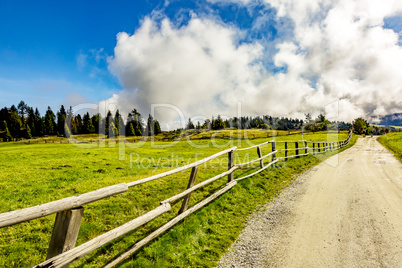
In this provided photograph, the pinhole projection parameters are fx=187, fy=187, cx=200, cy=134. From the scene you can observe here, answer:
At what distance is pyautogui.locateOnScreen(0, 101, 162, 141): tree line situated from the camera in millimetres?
100500

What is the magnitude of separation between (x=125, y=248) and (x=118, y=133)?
351ft

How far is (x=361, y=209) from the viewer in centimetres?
690

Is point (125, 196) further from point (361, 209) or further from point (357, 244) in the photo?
point (361, 209)

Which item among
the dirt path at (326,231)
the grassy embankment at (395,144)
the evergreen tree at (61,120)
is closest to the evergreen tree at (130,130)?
the evergreen tree at (61,120)

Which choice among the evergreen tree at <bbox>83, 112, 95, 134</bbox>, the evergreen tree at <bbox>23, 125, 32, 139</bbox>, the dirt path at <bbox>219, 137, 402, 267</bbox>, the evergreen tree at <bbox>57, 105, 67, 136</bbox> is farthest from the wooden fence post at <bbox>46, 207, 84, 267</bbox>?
the evergreen tree at <bbox>57, 105, 67, 136</bbox>

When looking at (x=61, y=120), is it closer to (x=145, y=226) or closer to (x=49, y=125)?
(x=49, y=125)

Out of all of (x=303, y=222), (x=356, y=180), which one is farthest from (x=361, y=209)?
(x=356, y=180)

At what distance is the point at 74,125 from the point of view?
105 meters

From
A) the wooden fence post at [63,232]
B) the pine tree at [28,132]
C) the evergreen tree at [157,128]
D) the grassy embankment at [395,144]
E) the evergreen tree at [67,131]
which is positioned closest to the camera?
the wooden fence post at [63,232]

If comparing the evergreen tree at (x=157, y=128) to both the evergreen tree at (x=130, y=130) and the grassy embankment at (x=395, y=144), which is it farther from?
the grassy embankment at (x=395, y=144)

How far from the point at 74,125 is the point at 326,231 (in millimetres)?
124816

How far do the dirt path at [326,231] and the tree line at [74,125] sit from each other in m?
95.8

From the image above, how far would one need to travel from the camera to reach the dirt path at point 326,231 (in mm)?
4461

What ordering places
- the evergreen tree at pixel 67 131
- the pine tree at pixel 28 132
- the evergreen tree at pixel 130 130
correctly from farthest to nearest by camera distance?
the evergreen tree at pixel 67 131, the evergreen tree at pixel 130 130, the pine tree at pixel 28 132
